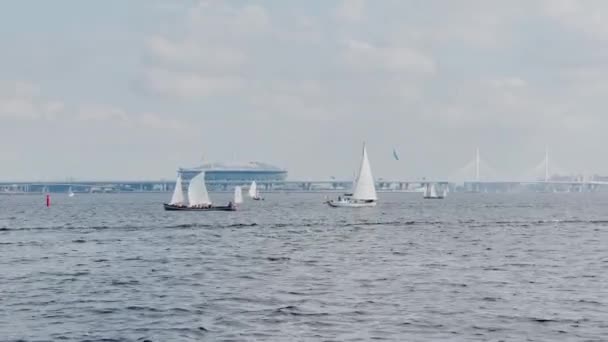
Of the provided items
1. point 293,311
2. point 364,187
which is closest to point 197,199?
point 364,187

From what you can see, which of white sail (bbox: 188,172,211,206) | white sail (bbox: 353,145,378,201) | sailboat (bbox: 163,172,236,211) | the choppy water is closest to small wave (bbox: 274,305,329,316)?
the choppy water

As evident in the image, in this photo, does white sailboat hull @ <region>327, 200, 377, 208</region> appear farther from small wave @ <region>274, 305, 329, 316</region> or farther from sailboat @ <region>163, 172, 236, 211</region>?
small wave @ <region>274, 305, 329, 316</region>

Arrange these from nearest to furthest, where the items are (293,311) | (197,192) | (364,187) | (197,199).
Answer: (293,311), (197,192), (197,199), (364,187)

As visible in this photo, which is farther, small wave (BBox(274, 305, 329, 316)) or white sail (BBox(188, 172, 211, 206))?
white sail (BBox(188, 172, 211, 206))

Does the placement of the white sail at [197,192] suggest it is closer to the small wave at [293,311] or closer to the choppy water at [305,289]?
the choppy water at [305,289]

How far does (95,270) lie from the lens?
4819 centimetres

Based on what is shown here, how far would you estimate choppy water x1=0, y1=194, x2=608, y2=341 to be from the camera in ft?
97.5

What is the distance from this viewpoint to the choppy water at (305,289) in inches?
1170

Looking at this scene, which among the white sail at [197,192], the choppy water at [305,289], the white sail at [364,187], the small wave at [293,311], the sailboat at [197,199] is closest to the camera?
the choppy water at [305,289]

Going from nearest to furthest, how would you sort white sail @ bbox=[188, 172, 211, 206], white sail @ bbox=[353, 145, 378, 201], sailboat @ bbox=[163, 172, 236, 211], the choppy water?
1. the choppy water
2. sailboat @ bbox=[163, 172, 236, 211]
3. white sail @ bbox=[188, 172, 211, 206]
4. white sail @ bbox=[353, 145, 378, 201]

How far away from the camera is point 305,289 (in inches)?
1527

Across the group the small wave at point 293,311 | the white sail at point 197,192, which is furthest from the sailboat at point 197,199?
the small wave at point 293,311

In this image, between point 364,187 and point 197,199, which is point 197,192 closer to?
point 197,199

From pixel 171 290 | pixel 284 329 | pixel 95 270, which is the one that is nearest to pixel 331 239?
pixel 95 270
